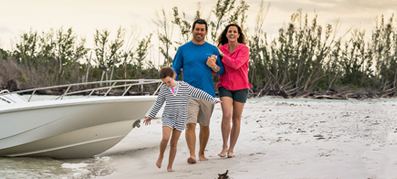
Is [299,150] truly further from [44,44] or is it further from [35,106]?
[44,44]

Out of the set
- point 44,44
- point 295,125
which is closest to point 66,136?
point 295,125

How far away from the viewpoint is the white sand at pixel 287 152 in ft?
10.5

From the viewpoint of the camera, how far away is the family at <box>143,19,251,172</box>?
344cm

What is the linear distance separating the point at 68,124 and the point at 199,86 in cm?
195

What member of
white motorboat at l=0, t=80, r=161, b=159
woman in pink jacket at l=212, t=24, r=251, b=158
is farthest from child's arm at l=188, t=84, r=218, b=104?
white motorboat at l=0, t=80, r=161, b=159

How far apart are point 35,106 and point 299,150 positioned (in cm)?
322

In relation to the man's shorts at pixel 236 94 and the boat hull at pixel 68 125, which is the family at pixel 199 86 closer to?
the man's shorts at pixel 236 94

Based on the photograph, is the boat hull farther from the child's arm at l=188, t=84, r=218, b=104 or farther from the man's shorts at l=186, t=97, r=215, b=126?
the child's arm at l=188, t=84, r=218, b=104

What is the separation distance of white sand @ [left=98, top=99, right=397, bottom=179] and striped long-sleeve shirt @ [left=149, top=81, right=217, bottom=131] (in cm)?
49

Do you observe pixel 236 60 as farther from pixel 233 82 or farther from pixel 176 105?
pixel 176 105

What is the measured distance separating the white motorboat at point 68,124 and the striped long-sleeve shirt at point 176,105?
4.11 ft

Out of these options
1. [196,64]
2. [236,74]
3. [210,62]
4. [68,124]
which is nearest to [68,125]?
[68,124]

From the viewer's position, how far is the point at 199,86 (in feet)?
12.2

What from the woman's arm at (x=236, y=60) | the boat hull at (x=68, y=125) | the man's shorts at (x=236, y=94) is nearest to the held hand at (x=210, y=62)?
the woman's arm at (x=236, y=60)
